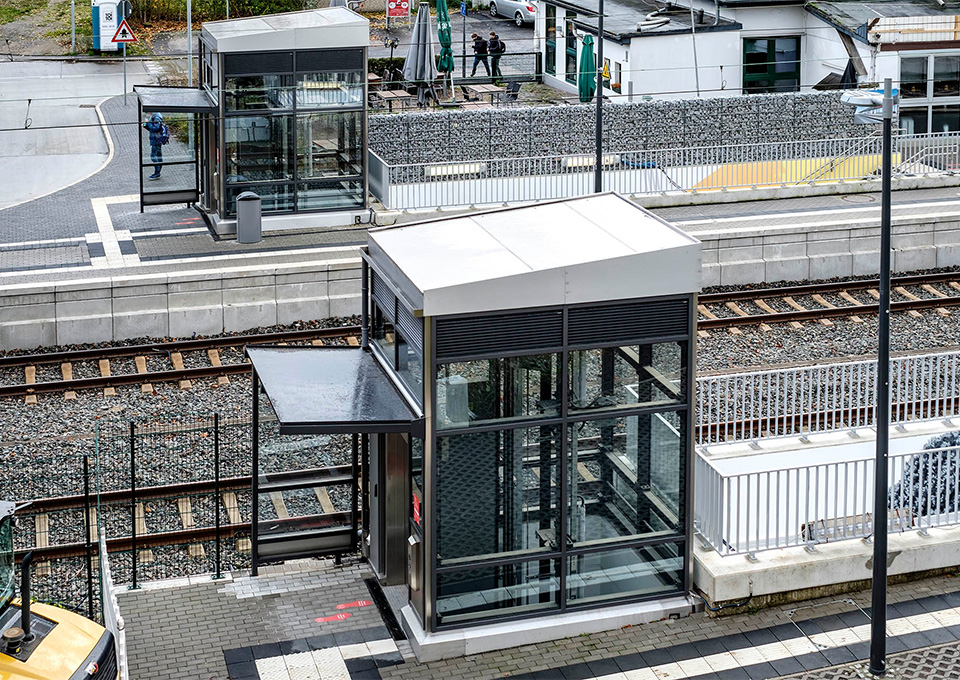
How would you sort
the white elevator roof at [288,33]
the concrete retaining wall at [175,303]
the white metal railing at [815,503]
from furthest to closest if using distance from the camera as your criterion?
the white elevator roof at [288,33], the concrete retaining wall at [175,303], the white metal railing at [815,503]

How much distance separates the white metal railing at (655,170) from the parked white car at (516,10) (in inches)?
858

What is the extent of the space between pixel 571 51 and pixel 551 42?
1.47 m

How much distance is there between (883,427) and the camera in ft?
38.4

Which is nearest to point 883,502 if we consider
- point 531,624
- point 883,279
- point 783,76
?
point 883,279

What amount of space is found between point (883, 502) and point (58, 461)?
7.82 meters

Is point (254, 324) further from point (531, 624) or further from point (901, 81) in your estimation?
point (901, 81)

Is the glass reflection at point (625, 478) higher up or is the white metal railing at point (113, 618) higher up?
the glass reflection at point (625, 478)

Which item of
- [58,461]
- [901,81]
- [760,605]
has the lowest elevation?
[760,605]

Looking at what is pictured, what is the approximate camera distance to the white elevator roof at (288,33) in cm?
2478

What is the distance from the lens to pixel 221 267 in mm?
23906

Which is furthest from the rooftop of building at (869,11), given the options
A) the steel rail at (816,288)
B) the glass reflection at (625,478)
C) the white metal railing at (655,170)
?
the glass reflection at (625,478)

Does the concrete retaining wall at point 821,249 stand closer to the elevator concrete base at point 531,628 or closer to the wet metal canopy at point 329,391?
the wet metal canopy at point 329,391

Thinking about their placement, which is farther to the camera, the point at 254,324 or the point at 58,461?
the point at 254,324

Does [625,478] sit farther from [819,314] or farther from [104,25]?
[104,25]
